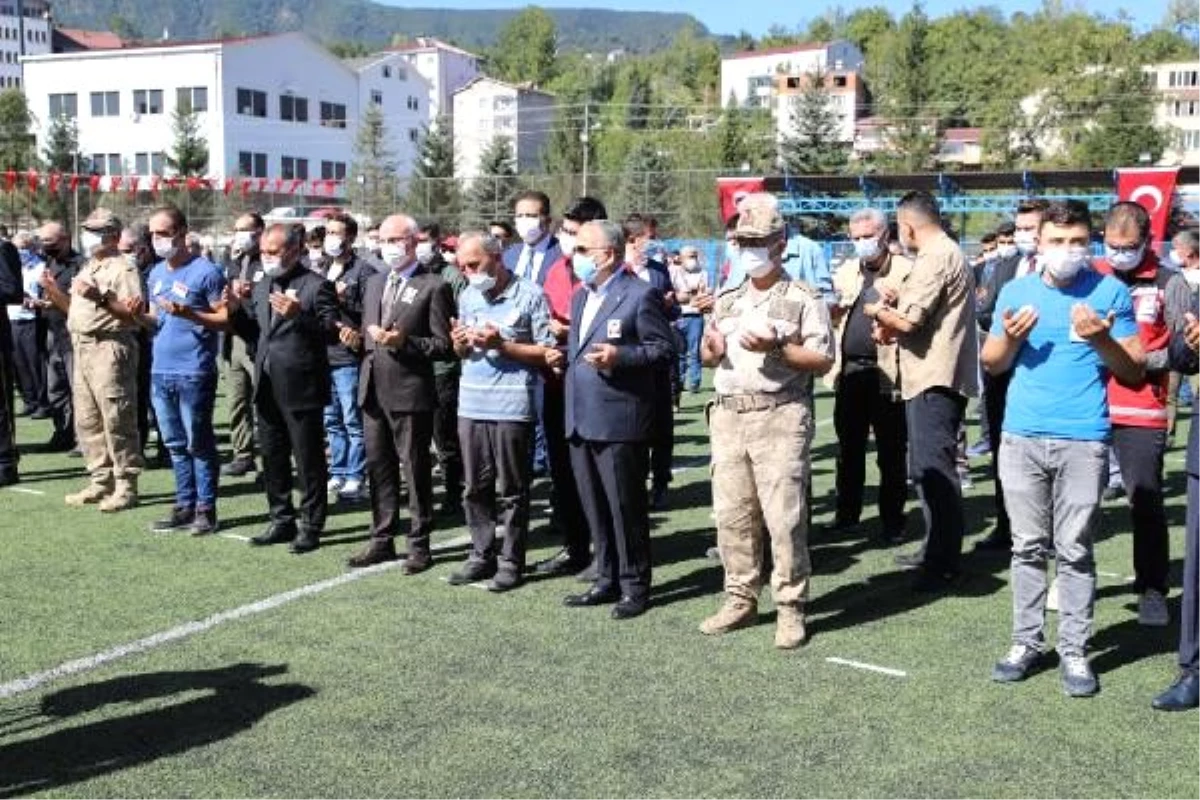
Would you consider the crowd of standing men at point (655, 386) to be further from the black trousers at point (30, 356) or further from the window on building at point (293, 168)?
the window on building at point (293, 168)

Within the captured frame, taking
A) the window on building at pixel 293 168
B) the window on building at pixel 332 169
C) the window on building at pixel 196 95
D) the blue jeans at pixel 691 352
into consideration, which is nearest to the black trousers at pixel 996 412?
the blue jeans at pixel 691 352

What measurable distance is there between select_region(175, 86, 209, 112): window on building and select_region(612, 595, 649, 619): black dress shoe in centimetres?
6468

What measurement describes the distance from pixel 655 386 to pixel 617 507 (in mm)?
665

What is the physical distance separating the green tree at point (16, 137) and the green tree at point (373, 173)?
56.4 feet

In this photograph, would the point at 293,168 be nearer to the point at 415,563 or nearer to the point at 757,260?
the point at 415,563

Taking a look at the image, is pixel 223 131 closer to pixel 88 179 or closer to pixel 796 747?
pixel 88 179

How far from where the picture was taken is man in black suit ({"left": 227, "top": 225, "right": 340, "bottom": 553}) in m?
7.57

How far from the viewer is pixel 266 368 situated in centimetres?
765

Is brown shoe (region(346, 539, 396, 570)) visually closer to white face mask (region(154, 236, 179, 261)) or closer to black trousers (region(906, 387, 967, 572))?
white face mask (region(154, 236, 179, 261))

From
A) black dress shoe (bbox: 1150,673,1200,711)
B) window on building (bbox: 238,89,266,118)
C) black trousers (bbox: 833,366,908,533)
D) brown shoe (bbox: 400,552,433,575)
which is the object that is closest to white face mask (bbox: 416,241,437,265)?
brown shoe (bbox: 400,552,433,575)

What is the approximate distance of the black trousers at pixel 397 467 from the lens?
7.11 m

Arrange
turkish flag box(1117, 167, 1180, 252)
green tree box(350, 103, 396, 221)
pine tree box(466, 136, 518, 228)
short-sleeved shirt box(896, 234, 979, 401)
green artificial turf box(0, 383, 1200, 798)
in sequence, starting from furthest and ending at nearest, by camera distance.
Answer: green tree box(350, 103, 396, 221)
pine tree box(466, 136, 518, 228)
turkish flag box(1117, 167, 1180, 252)
short-sleeved shirt box(896, 234, 979, 401)
green artificial turf box(0, 383, 1200, 798)

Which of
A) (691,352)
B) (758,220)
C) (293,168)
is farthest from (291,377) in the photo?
(293,168)

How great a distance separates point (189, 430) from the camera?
8016 millimetres
